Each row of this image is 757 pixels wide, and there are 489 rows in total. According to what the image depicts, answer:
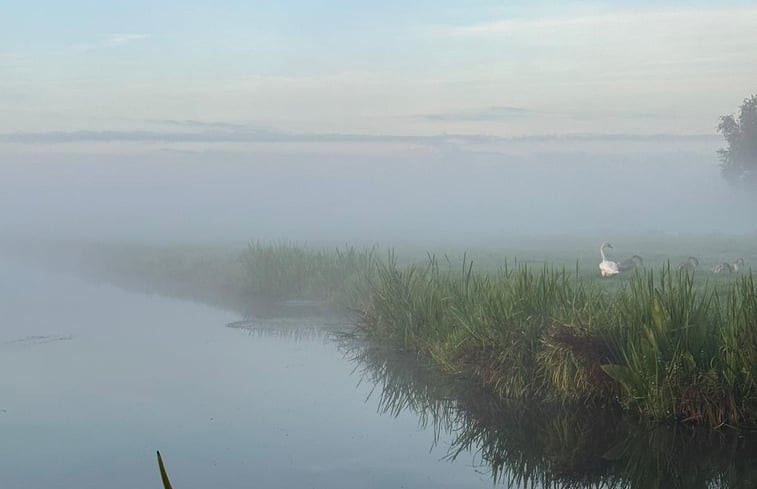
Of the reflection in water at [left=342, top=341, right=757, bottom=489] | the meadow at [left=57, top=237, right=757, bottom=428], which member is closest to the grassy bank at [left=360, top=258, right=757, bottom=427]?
the meadow at [left=57, top=237, right=757, bottom=428]

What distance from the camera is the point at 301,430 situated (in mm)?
12578

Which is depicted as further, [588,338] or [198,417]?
[198,417]

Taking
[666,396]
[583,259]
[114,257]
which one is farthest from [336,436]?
[114,257]

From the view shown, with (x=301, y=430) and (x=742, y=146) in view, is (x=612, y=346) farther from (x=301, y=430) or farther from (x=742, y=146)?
(x=742, y=146)

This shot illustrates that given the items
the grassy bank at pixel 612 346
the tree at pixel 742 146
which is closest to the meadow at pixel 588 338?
the grassy bank at pixel 612 346

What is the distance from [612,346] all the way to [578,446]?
200 centimetres

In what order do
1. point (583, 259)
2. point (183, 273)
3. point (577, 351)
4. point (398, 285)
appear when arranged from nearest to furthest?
point (577, 351), point (398, 285), point (583, 259), point (183, 273)

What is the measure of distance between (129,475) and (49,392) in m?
4.90

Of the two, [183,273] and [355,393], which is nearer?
Result: [355,393]

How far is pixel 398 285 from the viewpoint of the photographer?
18953 mm

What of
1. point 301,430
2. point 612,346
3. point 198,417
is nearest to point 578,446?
point 612,346

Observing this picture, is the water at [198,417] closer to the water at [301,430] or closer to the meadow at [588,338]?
→ the water at [301,430]

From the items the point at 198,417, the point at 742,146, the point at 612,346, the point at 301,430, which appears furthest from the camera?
the point at 742,146

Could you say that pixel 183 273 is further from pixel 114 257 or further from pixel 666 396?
pixel 666 396
